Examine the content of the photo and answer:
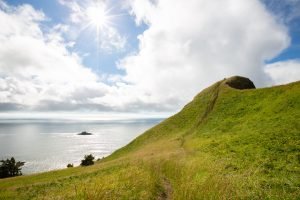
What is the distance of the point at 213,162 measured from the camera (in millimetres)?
22594

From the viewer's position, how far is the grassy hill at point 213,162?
11.2 meters

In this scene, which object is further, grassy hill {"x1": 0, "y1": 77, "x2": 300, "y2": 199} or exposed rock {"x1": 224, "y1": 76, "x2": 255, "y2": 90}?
exposed rock {"x1": 224, "y1": 76, "x2": 255, "y2": 90}

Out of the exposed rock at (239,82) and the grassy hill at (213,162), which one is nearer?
the grassy hill at (213,162)

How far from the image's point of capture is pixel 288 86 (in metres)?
57.6

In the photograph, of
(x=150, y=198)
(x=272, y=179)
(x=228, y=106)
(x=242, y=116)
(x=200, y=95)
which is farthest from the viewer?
(x=200, y=95)

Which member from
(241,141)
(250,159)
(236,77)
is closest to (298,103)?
(241,141)

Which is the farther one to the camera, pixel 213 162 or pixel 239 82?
pixel 239 82

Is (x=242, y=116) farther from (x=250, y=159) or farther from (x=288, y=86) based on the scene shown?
(x=250, y=159)

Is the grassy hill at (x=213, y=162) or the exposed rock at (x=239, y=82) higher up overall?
the exposed rock at (x=239, y=82)

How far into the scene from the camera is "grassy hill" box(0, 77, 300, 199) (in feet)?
36.8

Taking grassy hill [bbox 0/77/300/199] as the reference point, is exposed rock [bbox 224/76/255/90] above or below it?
above

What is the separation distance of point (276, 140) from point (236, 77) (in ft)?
227

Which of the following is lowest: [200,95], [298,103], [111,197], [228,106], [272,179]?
[272,179]

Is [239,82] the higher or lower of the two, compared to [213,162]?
higher
